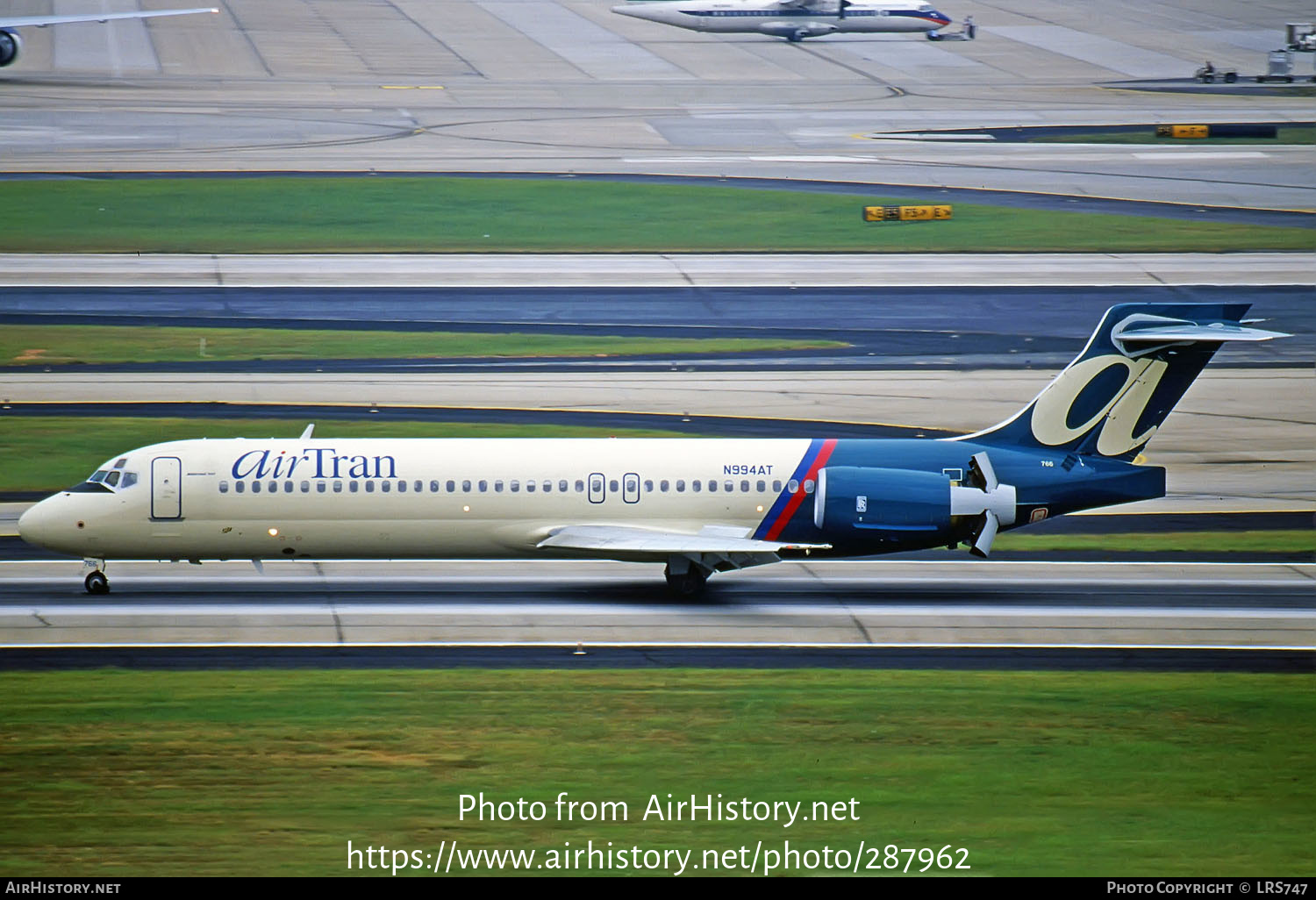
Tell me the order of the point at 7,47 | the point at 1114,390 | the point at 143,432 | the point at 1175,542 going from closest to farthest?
the point at 1114,390
the point at 1175,542
the point at 143,432
the point at 7,47

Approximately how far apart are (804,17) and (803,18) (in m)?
0.14

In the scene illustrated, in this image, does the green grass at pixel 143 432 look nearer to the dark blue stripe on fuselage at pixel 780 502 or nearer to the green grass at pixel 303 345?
the green grass at pixel 303 345

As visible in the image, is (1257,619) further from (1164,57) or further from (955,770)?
(1164,57)

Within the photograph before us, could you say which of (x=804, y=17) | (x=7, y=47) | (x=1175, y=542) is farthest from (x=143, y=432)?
(x=804, y=17)

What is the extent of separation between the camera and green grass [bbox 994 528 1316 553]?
40.8 m

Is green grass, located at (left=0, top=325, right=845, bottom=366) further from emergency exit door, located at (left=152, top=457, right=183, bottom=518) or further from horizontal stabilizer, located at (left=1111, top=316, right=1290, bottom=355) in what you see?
horizontal stabilizer, located at (left=1111, top=316, right=1290, bottom=355)

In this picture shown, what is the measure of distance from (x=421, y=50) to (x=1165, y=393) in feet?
327

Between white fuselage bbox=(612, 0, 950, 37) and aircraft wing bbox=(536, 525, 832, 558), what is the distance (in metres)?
102

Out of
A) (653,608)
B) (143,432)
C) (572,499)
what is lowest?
(143,432)

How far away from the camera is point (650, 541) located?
3559cm

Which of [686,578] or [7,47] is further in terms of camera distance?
[7,47]

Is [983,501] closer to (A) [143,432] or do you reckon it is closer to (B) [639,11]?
(A) [143,432]

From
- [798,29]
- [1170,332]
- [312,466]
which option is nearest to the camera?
[312,466]

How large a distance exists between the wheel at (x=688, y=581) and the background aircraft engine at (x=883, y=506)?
2754 millimetres
